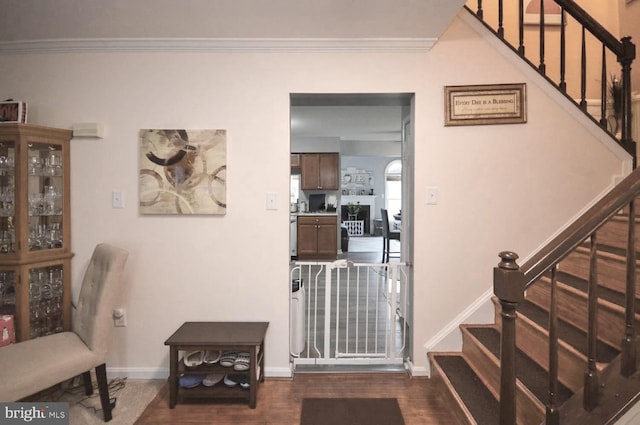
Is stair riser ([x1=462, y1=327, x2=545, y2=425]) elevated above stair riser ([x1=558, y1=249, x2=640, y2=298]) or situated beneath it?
situated beneath

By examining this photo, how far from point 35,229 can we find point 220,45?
1.85 metres

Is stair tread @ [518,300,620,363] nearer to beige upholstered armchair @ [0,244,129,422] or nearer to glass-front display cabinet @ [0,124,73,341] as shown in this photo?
beige upholstered armchair @ [0,244,129,422]

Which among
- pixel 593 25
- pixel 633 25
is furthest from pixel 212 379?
pixel 633 25

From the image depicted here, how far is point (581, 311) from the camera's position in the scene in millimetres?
1838

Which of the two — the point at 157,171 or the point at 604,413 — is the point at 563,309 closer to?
the point at 604,413

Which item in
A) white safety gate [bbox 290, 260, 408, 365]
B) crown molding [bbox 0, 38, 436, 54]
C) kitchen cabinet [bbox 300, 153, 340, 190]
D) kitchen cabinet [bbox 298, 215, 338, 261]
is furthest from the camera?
kitchen cabinet [bbox 300, 153, 340, 190]

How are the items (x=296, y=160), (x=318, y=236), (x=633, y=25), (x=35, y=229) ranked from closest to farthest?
(x=35, y=229), (x=633, y=25), (x=318, y=236), (x=296, y=160)

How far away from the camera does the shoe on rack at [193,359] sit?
215 cm

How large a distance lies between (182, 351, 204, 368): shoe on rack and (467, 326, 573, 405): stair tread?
189 centimetres

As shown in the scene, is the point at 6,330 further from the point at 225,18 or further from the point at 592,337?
the point at 592,337

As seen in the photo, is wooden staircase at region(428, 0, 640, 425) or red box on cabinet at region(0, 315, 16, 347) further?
red box on cabinet at region(0, 315, 16, 347)

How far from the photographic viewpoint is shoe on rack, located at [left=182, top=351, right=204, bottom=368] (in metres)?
2.15

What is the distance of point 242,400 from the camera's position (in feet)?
7.20

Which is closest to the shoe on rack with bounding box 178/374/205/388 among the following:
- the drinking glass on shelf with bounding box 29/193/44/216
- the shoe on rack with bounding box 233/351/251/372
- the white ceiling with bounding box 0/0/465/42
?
the shoe on rack with bounding box 233/351/251/372
